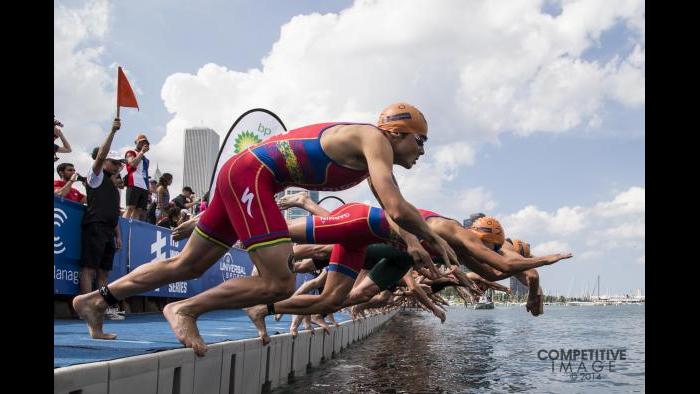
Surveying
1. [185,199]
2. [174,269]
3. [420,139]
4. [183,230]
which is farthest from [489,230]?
[185,199]

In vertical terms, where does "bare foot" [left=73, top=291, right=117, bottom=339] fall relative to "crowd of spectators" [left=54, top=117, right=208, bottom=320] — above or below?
below

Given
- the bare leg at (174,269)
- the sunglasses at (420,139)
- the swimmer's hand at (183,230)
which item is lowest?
the bare leg at (174,269)

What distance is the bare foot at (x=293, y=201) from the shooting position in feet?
26.5

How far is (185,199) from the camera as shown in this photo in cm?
1454

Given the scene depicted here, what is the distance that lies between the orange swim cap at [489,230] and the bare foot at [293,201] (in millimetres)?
2318

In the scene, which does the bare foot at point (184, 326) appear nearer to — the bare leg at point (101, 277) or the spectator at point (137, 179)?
the bare leg at point (101, 277)

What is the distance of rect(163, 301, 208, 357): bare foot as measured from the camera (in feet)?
14.7

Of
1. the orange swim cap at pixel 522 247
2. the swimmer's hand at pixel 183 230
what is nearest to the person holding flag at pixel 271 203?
the swimmer's hand at pixel 183 230

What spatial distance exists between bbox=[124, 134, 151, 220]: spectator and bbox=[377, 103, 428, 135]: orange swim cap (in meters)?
6.34

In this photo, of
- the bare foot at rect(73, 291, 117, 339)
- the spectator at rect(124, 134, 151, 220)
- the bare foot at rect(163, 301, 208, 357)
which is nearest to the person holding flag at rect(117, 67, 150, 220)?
the spectator at rect(124, 134, 151, 220)

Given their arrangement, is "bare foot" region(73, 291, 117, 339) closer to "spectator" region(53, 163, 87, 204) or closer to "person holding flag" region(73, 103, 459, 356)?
"person holding flag" region(73, 103, 459, 356)
